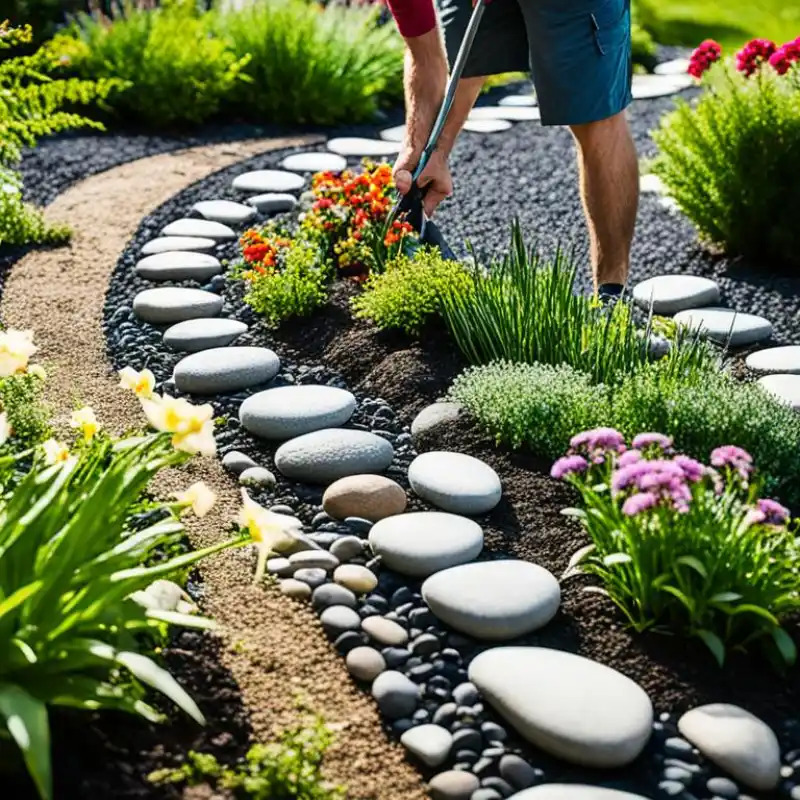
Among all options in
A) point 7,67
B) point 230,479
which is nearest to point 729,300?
point 230,479

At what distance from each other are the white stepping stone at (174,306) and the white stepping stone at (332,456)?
1.14m

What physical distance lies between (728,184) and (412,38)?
1546 mm

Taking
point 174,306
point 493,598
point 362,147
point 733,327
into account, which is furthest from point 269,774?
point 362,147

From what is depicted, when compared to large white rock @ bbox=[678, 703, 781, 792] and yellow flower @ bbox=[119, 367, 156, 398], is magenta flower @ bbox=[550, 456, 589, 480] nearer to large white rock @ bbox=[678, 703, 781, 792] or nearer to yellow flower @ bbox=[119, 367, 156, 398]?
large white rock @ bbox=[678, 703, 781, 792]

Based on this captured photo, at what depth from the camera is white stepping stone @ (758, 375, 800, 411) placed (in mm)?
3578

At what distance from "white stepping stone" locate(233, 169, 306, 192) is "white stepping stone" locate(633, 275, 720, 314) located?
1.73 meters

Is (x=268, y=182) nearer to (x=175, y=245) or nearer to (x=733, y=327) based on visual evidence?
(x=175, y=245)

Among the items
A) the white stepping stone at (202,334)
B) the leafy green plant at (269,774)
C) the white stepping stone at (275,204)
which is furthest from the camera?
the white stepping stone at (275,204)

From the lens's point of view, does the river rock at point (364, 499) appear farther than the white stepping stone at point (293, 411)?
No

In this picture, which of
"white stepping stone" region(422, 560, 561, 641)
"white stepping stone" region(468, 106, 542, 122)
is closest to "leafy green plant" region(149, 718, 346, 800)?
"white stepping stone" region(422, 560, 561, 641)

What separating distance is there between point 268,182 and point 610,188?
6.70 ft

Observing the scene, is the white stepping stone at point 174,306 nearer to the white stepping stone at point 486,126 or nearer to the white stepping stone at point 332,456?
the white stepping stone at point 332,456

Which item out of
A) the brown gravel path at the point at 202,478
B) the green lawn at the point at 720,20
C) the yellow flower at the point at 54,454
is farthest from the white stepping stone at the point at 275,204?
the green lawn at the point at 720,20

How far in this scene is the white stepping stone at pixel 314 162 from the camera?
6.02 meters
